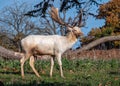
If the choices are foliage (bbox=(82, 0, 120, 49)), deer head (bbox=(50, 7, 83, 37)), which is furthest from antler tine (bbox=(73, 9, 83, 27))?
foliage (bbox=(82, 0, 120, 49))

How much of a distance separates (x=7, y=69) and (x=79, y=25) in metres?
3.80

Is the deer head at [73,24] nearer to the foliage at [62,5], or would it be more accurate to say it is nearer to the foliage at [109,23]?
the foliage at [62,5]

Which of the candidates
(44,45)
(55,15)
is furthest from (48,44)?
(55,15)

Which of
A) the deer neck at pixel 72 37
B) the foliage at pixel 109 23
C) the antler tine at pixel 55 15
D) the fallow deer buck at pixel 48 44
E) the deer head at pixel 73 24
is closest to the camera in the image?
the fallow deer buck at pixel 48 44

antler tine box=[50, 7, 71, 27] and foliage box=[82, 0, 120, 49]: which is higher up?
foliage box=[82, 0, 120, 49]

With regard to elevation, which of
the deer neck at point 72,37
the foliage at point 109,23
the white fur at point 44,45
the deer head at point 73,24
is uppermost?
the foliage at point 109,23

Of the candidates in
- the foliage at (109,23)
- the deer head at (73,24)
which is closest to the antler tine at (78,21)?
the deer head at (73,24)

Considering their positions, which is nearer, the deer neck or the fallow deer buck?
the fallow deer buck

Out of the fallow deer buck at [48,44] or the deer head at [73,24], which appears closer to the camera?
the fallow deer buck at [48,44]

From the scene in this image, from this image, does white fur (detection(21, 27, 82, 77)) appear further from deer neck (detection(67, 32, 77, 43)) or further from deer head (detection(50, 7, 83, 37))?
deer neck (detection(67, 32, 77, 43))

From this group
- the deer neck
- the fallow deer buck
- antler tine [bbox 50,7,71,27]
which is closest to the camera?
the fallow deer buck

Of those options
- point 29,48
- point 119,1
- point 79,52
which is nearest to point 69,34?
point 29,48

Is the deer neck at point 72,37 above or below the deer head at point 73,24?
below

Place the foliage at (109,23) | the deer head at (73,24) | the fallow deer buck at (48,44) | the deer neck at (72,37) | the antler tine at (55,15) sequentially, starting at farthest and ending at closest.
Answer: the foliage at (109,23) < the antler tine at (55,15) < the deer neck at (72,37) < the deer head at (73,24) < the fallow deer buck at (48,44)
